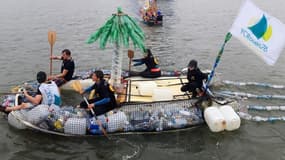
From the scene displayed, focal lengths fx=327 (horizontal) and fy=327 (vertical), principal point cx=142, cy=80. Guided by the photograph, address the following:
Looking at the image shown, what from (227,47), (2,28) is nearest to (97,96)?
(227,47)

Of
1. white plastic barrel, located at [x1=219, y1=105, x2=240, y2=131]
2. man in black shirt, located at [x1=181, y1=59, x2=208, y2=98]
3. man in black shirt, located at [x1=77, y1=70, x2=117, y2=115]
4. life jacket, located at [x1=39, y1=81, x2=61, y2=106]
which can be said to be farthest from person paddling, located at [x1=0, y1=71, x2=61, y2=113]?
white plastic barrel, located at [x1=219, y1=105, x2=240, y2=131]

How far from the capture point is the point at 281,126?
37.7ft

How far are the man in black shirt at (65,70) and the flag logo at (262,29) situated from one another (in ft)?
22.0

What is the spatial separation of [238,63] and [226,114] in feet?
32.5

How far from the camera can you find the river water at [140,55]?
9.89 metres

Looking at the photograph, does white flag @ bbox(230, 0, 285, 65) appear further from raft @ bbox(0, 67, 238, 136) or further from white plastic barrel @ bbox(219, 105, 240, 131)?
raft @ bbox(0, 67, 238, 136)

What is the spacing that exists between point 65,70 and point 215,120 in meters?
6.16

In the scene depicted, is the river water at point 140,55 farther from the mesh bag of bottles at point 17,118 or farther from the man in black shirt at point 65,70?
the man in black shirt at point 65,70

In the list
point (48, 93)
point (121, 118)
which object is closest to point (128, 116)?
point (121, 118)

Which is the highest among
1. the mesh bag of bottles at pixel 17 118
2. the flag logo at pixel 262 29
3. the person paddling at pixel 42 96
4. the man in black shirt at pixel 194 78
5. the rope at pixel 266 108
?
the flag logo at pixel 262 29

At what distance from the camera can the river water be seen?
989 cm

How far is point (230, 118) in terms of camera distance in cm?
1035

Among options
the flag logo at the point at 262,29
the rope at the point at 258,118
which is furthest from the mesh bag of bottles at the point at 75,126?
the flag logo at the point at 262,29

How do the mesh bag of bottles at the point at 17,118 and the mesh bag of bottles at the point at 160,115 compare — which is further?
the mesh bag of bottles at the point at 160,115
